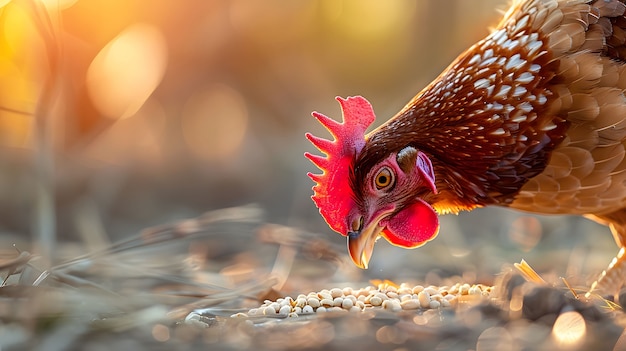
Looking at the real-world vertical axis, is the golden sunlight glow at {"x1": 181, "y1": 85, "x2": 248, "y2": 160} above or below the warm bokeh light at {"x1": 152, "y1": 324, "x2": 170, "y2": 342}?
above

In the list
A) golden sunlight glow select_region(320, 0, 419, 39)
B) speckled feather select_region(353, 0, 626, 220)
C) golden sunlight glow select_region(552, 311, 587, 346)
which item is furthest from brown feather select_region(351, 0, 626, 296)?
golden sunlight glow select_region(320, 0, 419, 39)

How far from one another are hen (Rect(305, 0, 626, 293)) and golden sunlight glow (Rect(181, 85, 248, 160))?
5.97 feet

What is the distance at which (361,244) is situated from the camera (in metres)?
1.09

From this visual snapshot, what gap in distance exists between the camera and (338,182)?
1.09 metres

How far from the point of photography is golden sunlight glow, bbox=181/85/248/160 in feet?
9.49

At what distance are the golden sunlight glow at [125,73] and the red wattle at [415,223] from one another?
5.56ft

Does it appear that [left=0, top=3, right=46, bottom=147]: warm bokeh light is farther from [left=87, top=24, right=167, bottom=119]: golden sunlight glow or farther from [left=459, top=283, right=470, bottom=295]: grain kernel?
[left=459, top=283, right=470, bottom=295]: grain kernel

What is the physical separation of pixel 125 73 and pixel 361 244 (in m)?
1.72

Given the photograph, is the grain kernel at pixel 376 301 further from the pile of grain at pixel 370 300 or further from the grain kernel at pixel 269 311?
the grain kernel at pixel 269 311

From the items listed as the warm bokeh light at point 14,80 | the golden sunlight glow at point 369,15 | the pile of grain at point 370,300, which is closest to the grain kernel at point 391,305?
the pile of grain at point 370,300

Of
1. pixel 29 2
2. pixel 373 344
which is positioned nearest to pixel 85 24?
pixel 29 2

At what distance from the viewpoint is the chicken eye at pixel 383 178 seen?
42.4 inches

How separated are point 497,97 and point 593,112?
0.15m

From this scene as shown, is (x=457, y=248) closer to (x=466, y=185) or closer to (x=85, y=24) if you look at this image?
(x=466, y=185)
